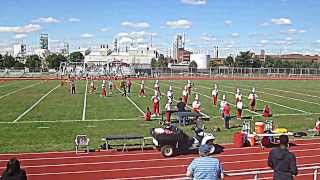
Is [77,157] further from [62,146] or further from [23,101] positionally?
[23,101]

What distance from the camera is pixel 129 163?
14.3 meters

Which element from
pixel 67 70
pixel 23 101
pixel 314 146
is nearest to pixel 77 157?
pixel 314 146

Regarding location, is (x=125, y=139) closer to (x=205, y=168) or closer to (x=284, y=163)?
(x=284, y=163)

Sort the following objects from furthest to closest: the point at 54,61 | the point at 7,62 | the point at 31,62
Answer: the point at 54,61
the point at 31,62
the point at 7,62

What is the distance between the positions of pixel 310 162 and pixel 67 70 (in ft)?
243

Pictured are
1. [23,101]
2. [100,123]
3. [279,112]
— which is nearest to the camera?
[100,123]

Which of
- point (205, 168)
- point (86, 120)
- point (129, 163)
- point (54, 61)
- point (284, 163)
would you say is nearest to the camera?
point (205, 168)

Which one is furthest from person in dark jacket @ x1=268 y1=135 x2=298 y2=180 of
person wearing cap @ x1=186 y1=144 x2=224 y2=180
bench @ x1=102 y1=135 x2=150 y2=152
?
bench @ x1=102 y1=135 x2=150 y2=152

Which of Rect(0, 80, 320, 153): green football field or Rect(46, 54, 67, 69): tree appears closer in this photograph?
Rect(0, 80, 320, 153): green football field

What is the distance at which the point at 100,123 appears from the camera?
75.4 feet

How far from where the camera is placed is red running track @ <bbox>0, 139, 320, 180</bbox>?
1289cm

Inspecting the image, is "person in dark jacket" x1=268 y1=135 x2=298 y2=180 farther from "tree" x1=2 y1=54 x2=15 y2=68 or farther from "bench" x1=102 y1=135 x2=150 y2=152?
"tree" x1=2 y1=54 x2=15 y2=68

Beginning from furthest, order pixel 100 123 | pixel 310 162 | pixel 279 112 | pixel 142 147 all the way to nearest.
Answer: pixel 279 112
pixel 100 123
pixel 142 147
pixel 310 162

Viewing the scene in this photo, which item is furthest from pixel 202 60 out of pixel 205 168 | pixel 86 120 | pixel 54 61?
pixel 205 168
